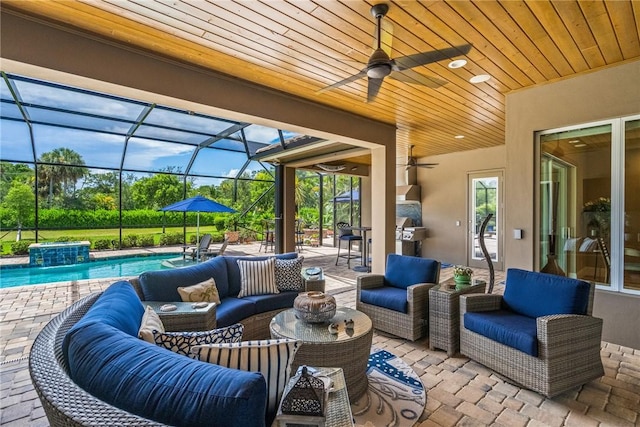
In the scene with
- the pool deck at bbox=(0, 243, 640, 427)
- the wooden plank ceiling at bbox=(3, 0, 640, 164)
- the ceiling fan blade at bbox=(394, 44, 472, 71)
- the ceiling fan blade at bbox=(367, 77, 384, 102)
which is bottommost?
the pool deck at bbox=(0, 243, 640, 427)

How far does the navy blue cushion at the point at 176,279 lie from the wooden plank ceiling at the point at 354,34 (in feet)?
7.32

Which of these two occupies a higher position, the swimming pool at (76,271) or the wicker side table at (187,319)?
the wicker side table at (187,319)

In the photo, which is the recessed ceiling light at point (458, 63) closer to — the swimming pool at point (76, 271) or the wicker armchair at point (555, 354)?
the wicker armchair at point (555, 354)

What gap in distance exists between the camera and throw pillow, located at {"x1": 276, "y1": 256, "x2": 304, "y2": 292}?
3.93 m

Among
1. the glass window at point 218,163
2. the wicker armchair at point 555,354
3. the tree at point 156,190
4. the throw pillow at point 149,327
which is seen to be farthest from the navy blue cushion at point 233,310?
the tree at point 156,190

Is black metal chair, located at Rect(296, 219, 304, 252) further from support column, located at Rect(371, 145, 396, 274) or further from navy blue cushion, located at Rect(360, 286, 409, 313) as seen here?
navy blue cushion, located at Rect(360, 286, 409, 313)

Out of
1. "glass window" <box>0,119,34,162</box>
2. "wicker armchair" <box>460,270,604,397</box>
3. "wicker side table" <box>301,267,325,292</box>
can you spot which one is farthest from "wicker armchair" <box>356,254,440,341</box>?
"glass window" <box>0,119,34,162</box>

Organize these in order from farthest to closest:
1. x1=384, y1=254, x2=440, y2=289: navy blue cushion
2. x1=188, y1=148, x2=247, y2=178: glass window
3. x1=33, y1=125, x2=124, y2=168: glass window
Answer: x1=188, y1=148, x2=247, y2=178: glass window
x1=33, y1=125, x2=124, y2=168: glass window
x1=384, y1=254, x2=440, y2=289: navy blue cushion

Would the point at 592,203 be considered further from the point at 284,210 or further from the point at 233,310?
the point at 284,210

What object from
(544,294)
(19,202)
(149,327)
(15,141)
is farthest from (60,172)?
(544,294)

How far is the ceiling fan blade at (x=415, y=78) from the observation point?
2775mm

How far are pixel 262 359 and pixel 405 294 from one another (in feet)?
8.80

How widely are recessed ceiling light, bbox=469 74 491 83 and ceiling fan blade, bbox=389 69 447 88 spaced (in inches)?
48.4

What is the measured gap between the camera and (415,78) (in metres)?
2.87
